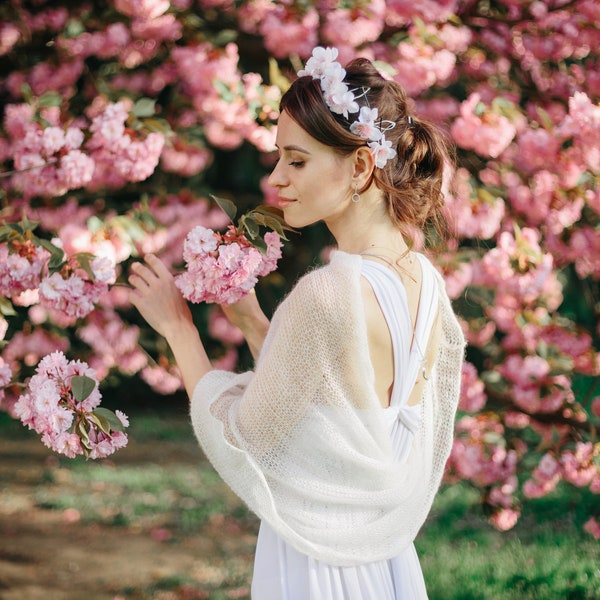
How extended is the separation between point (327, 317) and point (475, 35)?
2.48 metres

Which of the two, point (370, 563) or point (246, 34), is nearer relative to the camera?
point (370, 563)

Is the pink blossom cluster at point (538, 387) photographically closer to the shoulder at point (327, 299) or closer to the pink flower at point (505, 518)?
the pink flower at point (505, 518)

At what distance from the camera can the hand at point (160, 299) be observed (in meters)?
1.75

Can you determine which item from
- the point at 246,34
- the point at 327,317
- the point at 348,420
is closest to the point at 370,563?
the point at 348,420

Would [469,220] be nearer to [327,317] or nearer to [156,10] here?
[156,10]

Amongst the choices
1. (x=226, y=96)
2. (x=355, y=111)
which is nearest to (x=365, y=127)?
(x=355, y=111)

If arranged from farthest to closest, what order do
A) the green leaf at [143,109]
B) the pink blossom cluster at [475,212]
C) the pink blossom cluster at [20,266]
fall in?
the pink blossom cluster at [475,212]
the green leaf at [143,109]
the pink blossom cluster at [20,266]

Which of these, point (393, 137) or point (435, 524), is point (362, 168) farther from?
point (435, 524)

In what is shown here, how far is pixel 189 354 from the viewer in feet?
5.62

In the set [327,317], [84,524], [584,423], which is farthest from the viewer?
[84,524]

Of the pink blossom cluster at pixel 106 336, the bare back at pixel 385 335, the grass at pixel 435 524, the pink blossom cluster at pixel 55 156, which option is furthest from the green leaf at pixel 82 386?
the grass at pixel 435 524

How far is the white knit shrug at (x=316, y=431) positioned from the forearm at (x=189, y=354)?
46 millimetres

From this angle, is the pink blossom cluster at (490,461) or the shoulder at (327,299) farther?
the pink blossom cluster at (490,461)

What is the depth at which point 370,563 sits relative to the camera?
1.66 metres
